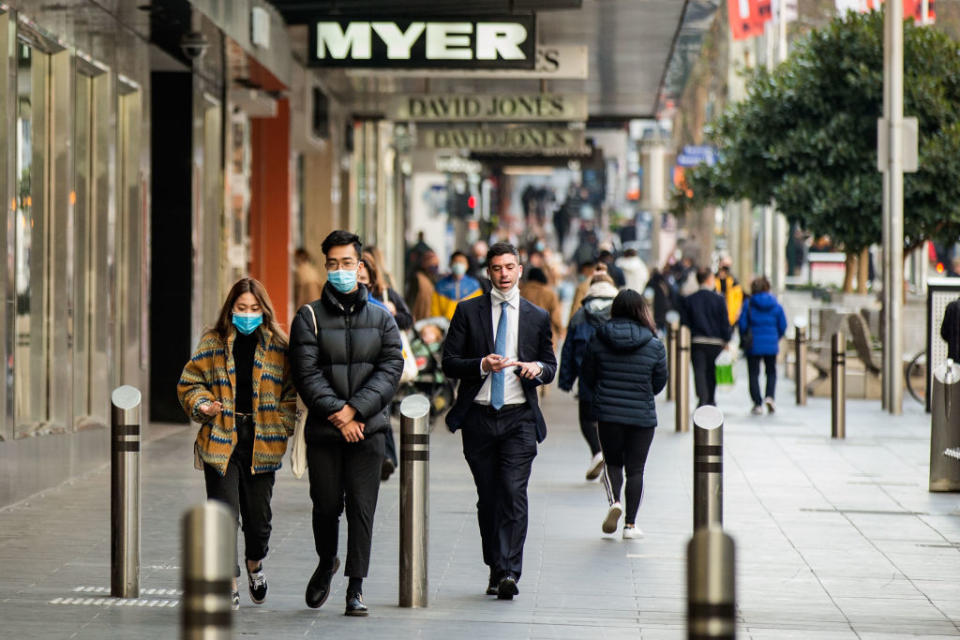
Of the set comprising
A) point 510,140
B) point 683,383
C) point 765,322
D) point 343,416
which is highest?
point 510,140

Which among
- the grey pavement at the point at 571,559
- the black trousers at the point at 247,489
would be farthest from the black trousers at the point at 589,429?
the black trousers at the point at 247,489

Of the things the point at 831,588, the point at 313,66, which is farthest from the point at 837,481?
the point at 313,66

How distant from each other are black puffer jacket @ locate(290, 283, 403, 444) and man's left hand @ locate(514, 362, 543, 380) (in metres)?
0.74

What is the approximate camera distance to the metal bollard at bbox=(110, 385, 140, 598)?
749cm

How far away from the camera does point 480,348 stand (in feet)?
26.6

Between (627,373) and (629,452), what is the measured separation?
0.49 meters

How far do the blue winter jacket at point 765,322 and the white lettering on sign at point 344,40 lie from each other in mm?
6791

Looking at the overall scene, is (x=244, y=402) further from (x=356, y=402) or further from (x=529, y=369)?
(x=529, y=369)

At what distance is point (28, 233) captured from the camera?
1127 cm

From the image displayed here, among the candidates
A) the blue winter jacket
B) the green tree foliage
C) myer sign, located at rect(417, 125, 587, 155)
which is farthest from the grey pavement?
myer sign, located at rect(417, 125, 587, 155)

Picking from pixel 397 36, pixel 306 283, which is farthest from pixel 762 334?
pixel 397 36

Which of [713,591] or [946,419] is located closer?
[713,591]

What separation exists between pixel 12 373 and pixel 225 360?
3523 millimetres

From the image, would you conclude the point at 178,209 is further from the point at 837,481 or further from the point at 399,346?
the point at 399,346
